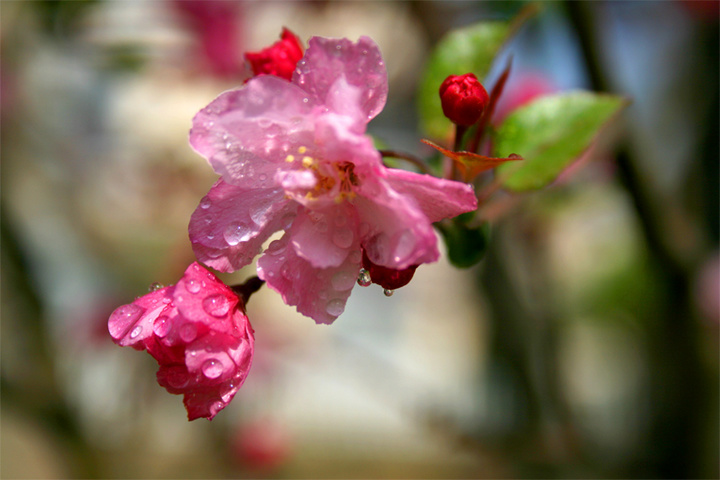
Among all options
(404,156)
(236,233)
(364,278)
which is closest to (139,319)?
(236,233)

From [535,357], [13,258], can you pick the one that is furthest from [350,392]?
[13,258]

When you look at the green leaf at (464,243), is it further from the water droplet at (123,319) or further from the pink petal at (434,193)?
the water droplet at (123,319)

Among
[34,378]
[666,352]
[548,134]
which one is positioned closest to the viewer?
[548,134]

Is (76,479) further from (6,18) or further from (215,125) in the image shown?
(215,125)

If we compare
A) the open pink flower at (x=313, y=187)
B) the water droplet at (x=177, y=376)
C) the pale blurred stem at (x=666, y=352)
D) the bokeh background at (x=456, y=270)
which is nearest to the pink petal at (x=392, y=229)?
the open pink flower at (x=313, y=187)

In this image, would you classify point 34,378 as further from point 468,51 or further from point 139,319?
point 468,51
